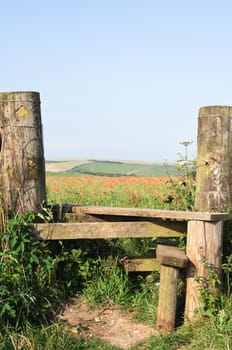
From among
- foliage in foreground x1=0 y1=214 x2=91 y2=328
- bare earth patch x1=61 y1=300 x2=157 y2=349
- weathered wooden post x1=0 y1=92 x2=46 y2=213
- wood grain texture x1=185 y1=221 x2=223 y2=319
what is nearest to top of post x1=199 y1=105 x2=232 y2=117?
wood grain texture x1=185 y1=221 x2=223 y2=319

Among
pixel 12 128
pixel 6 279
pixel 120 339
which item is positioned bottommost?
pixel 120 339

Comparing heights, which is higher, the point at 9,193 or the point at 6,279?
the point at 9,193

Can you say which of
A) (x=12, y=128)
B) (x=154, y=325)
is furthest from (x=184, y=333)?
(x=12, y=128)

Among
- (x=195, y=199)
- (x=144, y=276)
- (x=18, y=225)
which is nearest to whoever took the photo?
(x=18, y=225)

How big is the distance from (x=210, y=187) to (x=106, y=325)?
193 cm

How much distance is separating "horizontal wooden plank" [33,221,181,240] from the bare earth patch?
0.79 meters

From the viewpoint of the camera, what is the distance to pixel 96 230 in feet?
19.1

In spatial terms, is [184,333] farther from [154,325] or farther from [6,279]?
[6,279]

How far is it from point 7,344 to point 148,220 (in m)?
2.17

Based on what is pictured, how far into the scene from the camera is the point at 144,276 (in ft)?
21.3

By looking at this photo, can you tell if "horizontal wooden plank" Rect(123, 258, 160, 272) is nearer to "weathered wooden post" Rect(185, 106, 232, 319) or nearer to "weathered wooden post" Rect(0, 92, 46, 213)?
"weathered wooden post" Rect(185, 106, 232, 319)

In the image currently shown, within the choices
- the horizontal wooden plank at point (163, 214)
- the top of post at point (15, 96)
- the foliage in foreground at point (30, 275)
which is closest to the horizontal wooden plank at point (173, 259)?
the horizontal wooden plank at point (163, 214)

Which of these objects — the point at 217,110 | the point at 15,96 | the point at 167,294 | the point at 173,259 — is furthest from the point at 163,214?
the point at 15,96

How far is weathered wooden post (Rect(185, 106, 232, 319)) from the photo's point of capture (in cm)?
558
